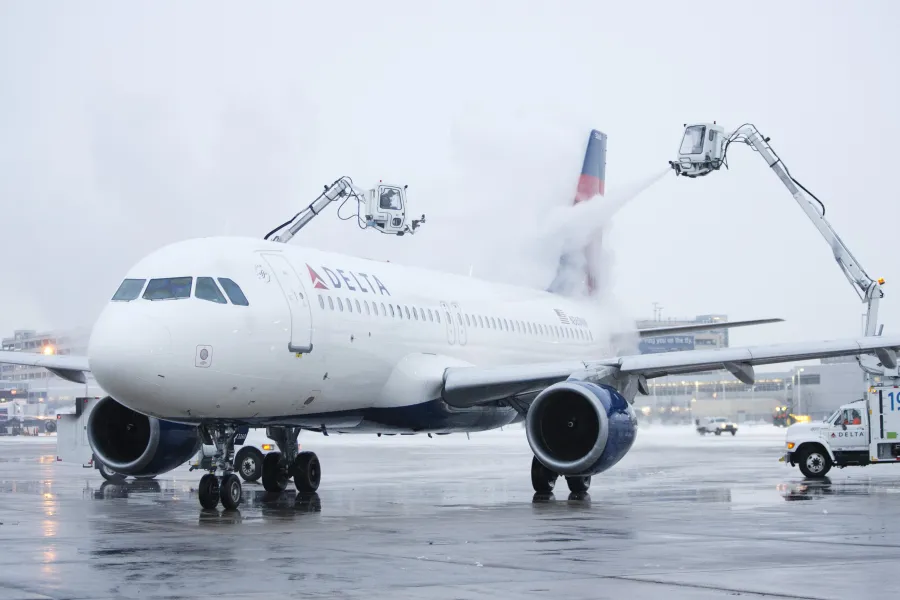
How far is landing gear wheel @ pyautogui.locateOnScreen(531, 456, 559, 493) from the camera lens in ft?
70.2

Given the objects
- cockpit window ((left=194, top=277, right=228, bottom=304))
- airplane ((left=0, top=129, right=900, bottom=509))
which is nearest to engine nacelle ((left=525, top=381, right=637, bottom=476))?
airplane ((left=0, top=129, right=900, bottom=509))

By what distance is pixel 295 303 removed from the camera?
59.3 ft

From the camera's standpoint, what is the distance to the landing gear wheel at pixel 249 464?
1040 inches

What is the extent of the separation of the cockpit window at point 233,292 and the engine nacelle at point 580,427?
5103 millimetres

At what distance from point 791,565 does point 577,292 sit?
72.0 ft

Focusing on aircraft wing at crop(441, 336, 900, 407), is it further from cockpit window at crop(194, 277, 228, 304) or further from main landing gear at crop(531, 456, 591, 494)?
cockpit window at crop(194, 277, 228, 304)

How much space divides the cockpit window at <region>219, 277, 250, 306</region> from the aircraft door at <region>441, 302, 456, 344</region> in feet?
21.6

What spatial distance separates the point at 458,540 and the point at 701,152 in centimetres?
2104

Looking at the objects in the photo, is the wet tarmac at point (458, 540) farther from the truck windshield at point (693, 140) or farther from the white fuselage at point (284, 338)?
the truck windshield at point (693, 140)

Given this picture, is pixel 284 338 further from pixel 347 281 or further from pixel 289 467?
pixel 289 467

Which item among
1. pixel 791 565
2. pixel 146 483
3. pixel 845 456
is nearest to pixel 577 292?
pixel 845 456

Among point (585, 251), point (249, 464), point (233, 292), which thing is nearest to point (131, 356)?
point (233, 292)

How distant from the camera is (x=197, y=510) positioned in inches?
684

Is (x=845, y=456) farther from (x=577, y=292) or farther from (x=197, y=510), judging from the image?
(x=197, y=510)
